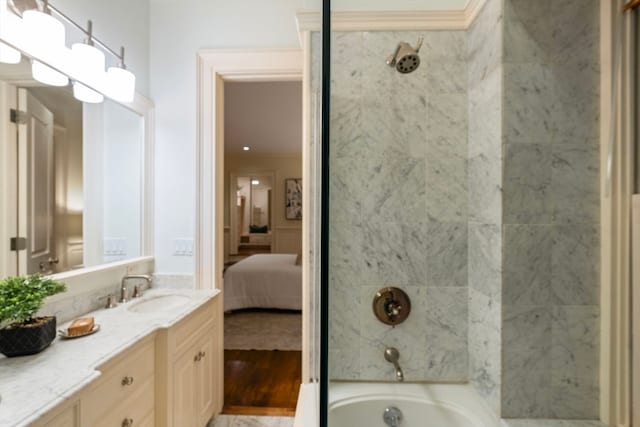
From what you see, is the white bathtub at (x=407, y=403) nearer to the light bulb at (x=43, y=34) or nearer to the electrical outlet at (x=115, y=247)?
the electrical outlet at (x=115, y=247)

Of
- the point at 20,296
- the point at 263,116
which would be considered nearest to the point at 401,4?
the point at 20,296

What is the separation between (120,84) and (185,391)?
1652 mm

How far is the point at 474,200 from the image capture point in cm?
128

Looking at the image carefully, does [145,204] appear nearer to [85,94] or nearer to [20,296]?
[85,94]

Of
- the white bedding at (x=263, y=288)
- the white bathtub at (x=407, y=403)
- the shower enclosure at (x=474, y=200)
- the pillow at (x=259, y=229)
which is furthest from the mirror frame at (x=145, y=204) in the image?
the pillow at (x=259, y=229)

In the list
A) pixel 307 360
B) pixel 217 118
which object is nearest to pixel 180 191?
pixel 217 118

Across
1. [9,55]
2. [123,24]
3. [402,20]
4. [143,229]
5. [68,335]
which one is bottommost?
[68,335]

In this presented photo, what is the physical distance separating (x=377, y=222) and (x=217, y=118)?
127 cm

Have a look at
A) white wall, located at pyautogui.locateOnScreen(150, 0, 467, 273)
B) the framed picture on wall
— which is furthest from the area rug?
the framed picture on wall

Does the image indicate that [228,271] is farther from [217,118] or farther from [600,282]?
[600,282]

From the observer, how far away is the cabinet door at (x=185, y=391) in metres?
1.40

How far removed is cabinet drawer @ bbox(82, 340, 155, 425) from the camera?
0.94m

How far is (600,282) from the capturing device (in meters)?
1.05

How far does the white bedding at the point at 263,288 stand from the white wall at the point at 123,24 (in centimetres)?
249
